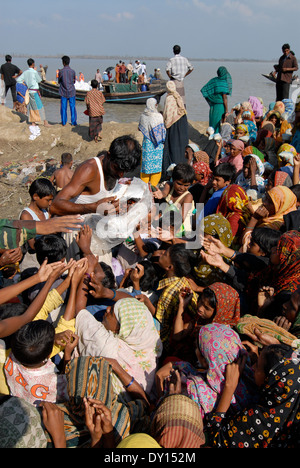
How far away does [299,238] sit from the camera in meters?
2.73

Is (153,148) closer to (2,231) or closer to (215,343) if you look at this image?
(2,231)

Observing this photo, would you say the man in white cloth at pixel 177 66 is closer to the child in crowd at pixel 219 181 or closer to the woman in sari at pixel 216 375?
the child in crowd at pixel 219 181

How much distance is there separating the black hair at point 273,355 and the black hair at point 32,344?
1.23 m

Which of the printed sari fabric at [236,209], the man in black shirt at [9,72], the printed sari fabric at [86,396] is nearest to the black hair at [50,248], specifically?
the printed sari fabric at [86,396]

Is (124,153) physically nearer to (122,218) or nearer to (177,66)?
(122,218)

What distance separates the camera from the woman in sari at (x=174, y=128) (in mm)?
7418

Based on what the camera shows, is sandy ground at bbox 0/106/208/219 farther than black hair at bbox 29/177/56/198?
Yes

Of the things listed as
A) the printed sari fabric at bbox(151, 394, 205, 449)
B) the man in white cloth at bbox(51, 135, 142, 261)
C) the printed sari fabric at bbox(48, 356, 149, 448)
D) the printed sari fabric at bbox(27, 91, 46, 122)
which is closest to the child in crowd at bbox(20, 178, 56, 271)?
the man in white cloth at bbox(51, 135, 142, 261)

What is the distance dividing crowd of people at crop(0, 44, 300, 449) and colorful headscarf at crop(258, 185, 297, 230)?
16 millimetres

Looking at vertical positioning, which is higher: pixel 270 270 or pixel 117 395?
pixel 270 270

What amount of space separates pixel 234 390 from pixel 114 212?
179cm

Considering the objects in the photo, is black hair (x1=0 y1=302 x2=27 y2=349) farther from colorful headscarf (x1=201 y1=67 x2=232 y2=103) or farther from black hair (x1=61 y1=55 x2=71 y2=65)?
black hair (x1=61 y1=55 x2=71 y2=65)

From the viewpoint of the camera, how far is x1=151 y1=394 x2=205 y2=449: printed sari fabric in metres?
1.71
